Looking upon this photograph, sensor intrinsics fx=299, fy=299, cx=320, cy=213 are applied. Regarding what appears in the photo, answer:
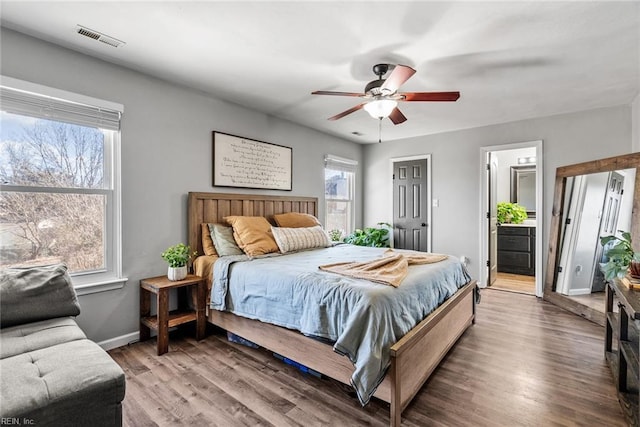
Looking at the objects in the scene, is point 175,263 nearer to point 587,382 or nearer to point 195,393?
point 195,393

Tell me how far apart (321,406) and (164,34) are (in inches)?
109

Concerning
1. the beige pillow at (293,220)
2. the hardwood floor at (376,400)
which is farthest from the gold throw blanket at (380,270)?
the beige pillow at (293,220)

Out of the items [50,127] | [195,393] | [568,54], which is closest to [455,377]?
[195,393]

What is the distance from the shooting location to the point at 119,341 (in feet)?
8.64

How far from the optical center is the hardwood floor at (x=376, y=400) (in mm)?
1762

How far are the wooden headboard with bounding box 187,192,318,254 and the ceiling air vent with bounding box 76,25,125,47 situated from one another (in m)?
1.39

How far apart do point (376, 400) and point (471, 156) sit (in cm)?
399

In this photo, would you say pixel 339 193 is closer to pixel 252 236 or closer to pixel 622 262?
pixel 252 236

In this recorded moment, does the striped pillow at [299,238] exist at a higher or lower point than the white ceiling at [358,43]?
lower

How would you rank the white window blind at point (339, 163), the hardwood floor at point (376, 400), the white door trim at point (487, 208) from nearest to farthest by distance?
the hardwood floor at point (376, 400)
the white door trim at point (487, 208)
the white window blind at point (339, 163)

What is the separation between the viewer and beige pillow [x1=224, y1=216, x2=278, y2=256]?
302 centimetres

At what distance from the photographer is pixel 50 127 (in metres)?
2.35

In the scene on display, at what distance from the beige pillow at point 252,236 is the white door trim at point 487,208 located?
329cm

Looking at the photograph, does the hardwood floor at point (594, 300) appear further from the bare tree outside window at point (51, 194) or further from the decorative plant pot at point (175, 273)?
the bare tree outside window at point (51, 194)
